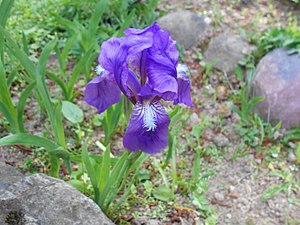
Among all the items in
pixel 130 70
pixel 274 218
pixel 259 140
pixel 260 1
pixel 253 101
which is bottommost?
pixel 274 218

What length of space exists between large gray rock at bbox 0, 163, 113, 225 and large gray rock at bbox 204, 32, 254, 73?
1.84 metres

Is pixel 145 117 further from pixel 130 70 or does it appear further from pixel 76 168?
pixel 76 168

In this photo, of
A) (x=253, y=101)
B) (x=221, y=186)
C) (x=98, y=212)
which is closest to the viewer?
(x=98, y=212)

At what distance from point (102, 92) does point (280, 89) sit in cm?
157

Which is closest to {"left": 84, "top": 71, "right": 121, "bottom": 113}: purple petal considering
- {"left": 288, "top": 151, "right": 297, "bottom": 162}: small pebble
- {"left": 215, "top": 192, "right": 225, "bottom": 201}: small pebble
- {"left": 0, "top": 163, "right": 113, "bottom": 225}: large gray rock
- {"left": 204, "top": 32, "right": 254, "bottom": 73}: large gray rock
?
{"left": 0, "top": 163, "right": 113, "bottom": 225}: large gray rock

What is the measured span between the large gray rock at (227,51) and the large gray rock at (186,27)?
4.6 inches

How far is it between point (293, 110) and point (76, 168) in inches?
56.7

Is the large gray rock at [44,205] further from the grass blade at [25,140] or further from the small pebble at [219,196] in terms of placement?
the small pebble at [219,196]

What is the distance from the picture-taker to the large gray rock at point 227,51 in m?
3.45

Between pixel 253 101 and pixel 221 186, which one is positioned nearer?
pixel 221 186

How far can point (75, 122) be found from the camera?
261 centimetres

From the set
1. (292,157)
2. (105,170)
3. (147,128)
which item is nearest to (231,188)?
(292,157)

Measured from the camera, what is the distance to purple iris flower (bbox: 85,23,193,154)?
167cm

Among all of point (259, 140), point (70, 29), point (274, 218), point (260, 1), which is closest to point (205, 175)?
point (274, 218)
